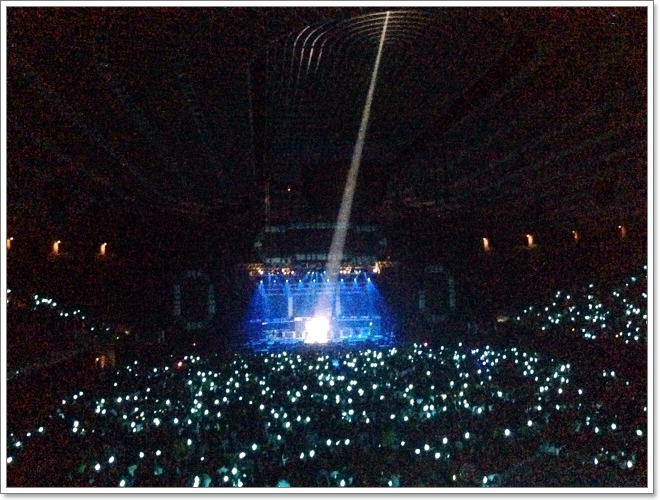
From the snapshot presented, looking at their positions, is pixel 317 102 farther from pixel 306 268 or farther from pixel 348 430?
pixel 306 268

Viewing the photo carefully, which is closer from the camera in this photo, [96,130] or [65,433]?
[65,433]

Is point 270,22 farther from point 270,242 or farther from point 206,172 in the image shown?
point 270,242

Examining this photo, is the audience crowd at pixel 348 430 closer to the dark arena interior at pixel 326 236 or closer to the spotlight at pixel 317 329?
the dark arena interior at pixel 326 236

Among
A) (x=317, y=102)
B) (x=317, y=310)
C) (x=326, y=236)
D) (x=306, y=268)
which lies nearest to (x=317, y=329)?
(x=317, y=310)

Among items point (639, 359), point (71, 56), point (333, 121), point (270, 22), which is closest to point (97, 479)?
point (71, 56)

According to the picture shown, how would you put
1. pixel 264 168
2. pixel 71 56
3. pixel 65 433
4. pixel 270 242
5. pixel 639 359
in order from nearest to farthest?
1. pixel 71 56
2. pixel 65 433
3. pixel 639 359
4. pixel 264 168
5. pixel 270 242
